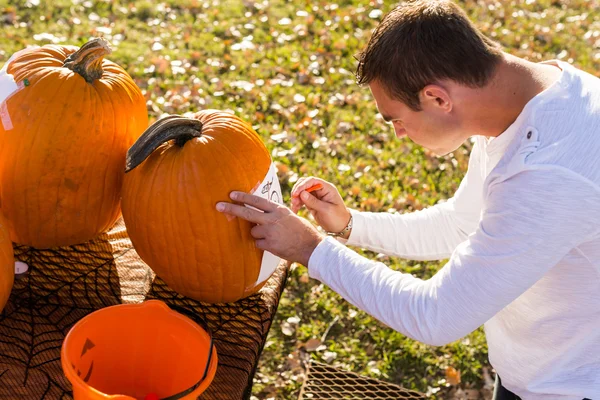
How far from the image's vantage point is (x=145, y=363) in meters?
1.66

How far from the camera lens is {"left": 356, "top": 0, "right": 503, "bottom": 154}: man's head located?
1711mm

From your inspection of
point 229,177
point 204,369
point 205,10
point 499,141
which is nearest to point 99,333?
point 204,369

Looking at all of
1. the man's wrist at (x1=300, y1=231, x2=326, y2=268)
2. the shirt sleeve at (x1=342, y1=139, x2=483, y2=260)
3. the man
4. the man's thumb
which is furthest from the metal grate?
the man's wrist at (x1=300, y1=231, x2=326, y2=268)

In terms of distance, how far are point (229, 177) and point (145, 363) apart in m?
0.55

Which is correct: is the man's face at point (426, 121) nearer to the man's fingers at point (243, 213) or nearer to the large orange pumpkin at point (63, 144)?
the man's fingers at point (243, 213)

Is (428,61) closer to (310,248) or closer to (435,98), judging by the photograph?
(435,98)

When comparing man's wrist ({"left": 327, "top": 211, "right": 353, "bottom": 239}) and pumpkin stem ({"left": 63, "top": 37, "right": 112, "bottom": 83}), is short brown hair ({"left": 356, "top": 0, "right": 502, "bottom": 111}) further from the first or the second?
pumpkin stem ({"left": 63, "top": 37, "right": 112, "bottom": 83})

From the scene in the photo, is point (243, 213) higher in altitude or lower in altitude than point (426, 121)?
lower

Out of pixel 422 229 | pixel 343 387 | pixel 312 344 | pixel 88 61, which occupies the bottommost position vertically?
pixel 312 344

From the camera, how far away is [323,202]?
222 centimetres

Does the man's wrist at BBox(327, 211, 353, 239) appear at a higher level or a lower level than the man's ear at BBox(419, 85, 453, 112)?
lower

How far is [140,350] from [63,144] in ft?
2.16

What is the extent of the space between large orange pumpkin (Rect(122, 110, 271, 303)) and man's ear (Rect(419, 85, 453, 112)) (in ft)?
1.66

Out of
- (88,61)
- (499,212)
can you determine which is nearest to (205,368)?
(499,212)
